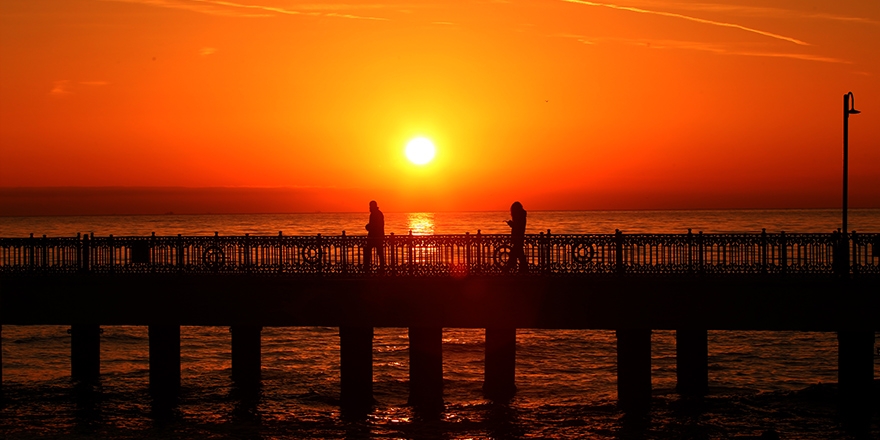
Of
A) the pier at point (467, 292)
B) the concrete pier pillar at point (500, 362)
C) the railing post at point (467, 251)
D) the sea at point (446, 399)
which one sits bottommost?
the sea at point (446, 399)

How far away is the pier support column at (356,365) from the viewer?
2384cm

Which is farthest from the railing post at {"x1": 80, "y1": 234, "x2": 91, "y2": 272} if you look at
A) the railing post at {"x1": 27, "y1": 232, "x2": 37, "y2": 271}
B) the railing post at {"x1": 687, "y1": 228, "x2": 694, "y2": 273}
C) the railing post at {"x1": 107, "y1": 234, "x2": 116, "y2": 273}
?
the railing post at {"x1": 687, "y1": 228, "x2": 694, "y2": 273}

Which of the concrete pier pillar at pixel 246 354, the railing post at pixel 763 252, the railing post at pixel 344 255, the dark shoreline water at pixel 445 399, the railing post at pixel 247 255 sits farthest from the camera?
the concrete pier pillar at pixel 246 354

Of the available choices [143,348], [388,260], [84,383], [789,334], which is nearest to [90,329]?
[84,383]

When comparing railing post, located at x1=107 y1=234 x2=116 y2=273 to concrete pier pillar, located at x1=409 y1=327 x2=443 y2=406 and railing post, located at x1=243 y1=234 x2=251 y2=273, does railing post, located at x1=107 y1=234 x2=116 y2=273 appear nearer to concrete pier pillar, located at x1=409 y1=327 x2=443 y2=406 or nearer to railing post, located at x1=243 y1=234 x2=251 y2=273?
railing post, located at x1=243 y1=234 x2=251 y2=273

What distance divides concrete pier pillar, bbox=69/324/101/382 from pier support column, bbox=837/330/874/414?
22.6 meters

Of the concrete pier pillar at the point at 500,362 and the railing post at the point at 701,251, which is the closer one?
the railing post at the point at 701,251

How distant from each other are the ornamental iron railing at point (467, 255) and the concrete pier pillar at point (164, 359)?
183cm

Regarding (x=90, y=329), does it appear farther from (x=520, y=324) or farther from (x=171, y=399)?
(x=520, y=324)

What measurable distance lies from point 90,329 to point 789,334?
3494 cm

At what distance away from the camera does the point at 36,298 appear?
24.3 meters

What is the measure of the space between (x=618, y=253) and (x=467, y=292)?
4.05 meters

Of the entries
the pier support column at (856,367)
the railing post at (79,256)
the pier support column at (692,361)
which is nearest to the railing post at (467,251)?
the pier support column at (692,361)

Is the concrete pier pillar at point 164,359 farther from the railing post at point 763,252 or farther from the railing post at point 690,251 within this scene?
the railing post at point 763,252
